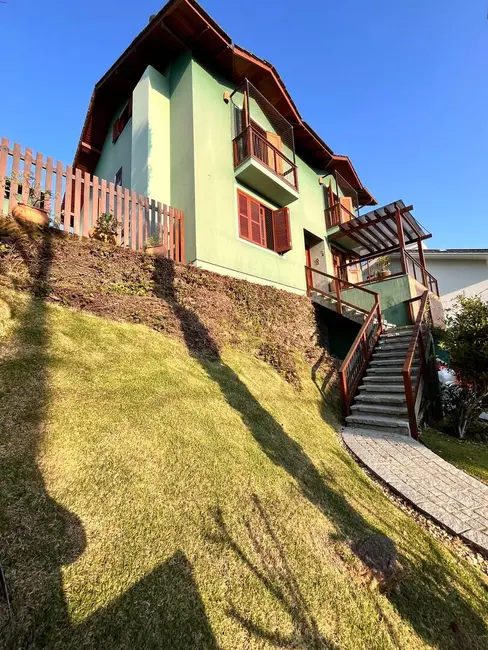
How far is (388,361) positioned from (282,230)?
5613 mm

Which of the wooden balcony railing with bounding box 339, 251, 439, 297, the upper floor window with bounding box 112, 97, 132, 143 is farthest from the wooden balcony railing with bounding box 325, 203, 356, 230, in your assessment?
the upper floor window with bounding box 112, 97, 132, 143

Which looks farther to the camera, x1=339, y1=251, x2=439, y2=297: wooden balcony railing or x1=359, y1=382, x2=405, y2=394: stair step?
x1=339, y1=251, x2=439, y2=297: wooden balcony railing

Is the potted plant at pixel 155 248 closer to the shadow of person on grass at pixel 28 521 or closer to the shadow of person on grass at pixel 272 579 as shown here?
the shadow of person on grass at pixel 28 521

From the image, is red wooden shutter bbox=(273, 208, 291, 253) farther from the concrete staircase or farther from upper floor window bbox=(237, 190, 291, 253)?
the concrete staircase

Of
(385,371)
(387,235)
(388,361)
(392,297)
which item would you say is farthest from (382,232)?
(385,371)

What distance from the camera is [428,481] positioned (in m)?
4.61

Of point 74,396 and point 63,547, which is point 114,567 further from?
point 74,396

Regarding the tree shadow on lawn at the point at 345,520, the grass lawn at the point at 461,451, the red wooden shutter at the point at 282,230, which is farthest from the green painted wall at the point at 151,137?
the grass lawn at the point at 461,451

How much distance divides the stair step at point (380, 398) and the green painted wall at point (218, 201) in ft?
15.4

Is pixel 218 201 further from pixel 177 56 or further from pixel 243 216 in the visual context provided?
pixel 177 56

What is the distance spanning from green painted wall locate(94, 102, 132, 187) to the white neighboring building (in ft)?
61.0

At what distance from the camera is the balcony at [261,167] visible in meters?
9.70

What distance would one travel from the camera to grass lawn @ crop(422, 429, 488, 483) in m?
5.44

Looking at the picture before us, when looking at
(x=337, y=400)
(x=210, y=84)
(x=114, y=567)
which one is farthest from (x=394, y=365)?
(x=210, y=84)
